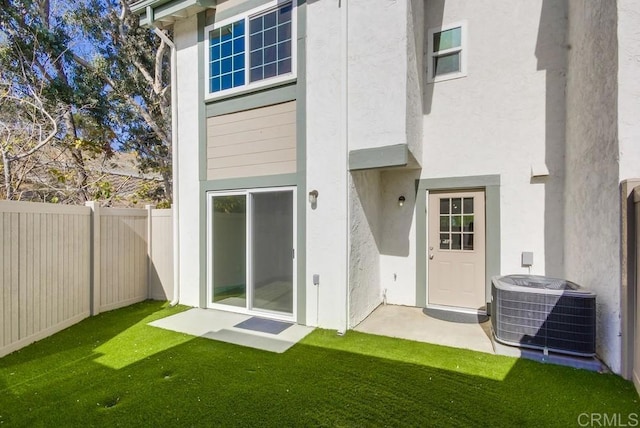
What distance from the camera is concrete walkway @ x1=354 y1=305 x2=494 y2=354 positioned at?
15.5 feet

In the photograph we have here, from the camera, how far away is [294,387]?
11.4ft

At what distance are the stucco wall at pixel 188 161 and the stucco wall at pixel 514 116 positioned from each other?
5.28 metres

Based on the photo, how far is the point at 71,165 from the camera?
33.8ft

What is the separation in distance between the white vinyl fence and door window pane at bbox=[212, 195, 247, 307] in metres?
1.53

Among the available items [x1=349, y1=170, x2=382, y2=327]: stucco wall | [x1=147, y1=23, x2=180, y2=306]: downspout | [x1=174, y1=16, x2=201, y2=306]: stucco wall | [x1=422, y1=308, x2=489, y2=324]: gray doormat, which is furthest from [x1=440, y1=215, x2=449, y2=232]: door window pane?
[x1=147, y1=23, x2=180, y2=306]: downspout

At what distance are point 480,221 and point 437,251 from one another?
3.40ft

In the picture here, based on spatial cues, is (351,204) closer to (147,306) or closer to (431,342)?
(431,342)

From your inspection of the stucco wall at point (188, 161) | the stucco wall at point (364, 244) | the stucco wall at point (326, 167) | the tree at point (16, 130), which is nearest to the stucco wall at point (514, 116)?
the stucco wall at point (364, 244)

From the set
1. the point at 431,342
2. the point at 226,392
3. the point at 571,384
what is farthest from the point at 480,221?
the point at 226,392

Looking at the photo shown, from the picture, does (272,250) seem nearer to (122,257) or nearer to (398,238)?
(398,238)

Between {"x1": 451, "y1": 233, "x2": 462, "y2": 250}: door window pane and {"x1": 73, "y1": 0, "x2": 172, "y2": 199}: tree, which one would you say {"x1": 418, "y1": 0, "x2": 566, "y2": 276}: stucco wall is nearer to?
{"x1": 451, "y1": 233, "x2": 462, "y2": 250}: door window pane

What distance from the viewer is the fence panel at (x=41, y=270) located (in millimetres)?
4305

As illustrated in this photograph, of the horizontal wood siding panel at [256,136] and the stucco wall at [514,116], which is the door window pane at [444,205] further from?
the horizontal wood siding panel at [256,136]

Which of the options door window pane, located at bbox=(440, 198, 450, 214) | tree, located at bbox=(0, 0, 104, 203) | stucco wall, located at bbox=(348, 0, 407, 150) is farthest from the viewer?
tree, located at bbox=(0, 0, 104, 203)
